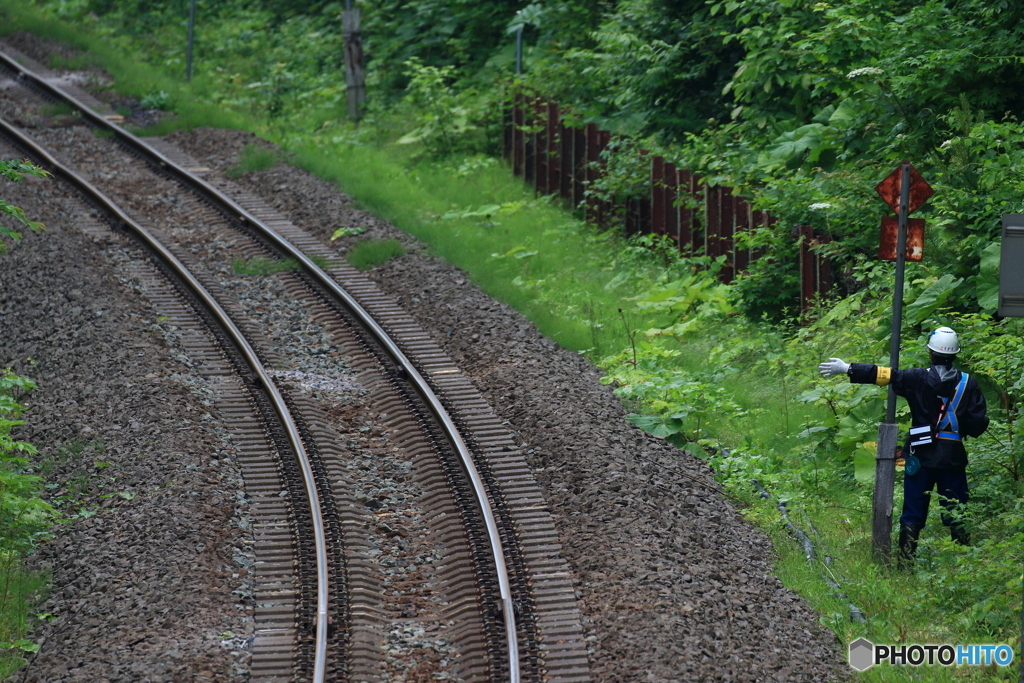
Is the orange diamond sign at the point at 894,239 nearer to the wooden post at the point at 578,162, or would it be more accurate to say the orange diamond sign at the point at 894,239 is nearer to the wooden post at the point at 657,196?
the wooden post at the point at 657,196

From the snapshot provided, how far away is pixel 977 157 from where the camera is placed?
11.1 meters

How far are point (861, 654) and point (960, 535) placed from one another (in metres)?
1.60

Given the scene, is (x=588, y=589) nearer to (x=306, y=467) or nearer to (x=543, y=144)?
(x=306, y=467)

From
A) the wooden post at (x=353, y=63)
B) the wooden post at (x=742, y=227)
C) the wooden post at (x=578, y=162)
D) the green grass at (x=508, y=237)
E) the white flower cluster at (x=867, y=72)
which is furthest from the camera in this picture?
the wooden post at (x=353, y=63)

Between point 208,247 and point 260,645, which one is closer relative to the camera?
point 260,645

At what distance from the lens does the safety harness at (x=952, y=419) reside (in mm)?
8344

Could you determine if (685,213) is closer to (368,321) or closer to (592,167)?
(592,167)

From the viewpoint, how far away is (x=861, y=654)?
753 cm

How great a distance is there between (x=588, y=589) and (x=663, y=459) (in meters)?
2.17

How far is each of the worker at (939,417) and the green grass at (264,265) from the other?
9.58m

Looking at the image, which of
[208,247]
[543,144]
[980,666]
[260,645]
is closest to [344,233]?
[208,247]

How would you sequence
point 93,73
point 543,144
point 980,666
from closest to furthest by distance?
point 980,666 → point 543,144 → point 93,73

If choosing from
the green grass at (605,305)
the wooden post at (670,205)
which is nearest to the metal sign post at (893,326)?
the green grass at (605,305)

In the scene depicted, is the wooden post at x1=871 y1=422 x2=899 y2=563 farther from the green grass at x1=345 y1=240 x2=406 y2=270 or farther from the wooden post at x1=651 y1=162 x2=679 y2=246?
the green grass at x1=345 y1=240 x2=406 y2=270
